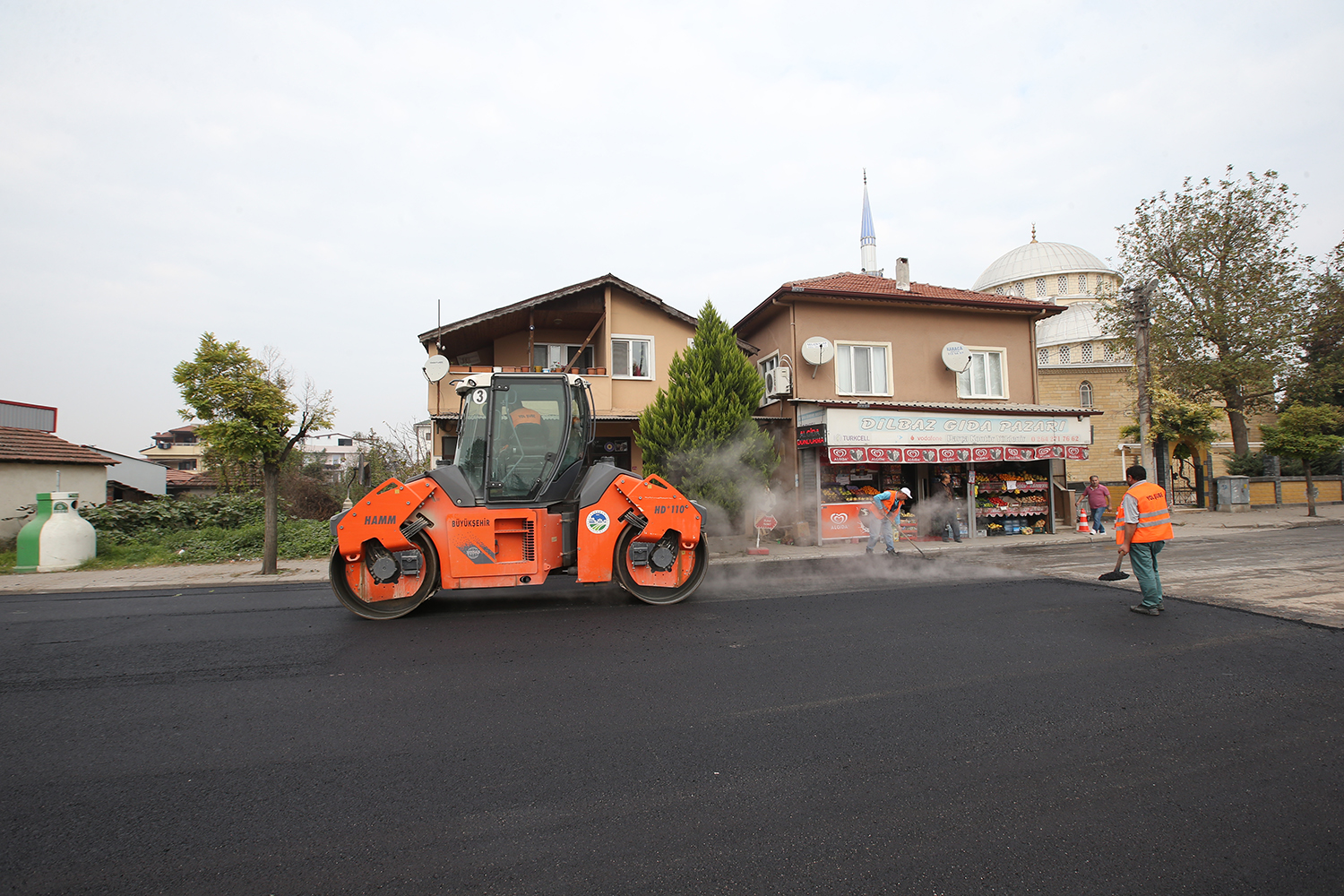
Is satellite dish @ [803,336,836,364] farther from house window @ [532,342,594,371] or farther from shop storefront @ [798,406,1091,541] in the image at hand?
house window @ [532,342,594,371]

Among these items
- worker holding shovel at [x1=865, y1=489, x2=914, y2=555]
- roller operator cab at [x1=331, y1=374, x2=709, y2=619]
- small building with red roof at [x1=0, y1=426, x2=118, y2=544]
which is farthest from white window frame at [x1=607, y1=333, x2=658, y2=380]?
small building with red roof at [x1=0, y1=426, x2=118, y2=544]

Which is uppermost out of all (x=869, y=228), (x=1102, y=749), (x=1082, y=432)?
(x=869, y=228)

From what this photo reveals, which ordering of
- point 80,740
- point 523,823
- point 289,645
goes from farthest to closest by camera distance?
point 289,645, point 80,740, point 523,823

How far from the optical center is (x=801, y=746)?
3504mm

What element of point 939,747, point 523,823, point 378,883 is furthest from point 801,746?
point 378,883

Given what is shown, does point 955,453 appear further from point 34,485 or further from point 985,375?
point 34,485

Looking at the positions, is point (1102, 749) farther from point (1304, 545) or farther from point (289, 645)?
point (1304, 545)

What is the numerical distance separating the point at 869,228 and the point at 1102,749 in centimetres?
3325

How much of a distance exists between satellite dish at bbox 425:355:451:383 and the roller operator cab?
24.1 ft

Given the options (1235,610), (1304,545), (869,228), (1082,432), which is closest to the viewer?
(1235,610)

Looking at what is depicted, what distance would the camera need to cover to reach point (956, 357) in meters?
16.6

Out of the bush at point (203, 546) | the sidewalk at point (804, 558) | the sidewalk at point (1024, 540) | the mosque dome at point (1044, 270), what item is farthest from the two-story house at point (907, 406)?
the mosque dome at point (1044, 270)

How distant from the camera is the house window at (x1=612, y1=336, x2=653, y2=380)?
53.4ft

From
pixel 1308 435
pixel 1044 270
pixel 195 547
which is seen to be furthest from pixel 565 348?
pixel 1044 270
